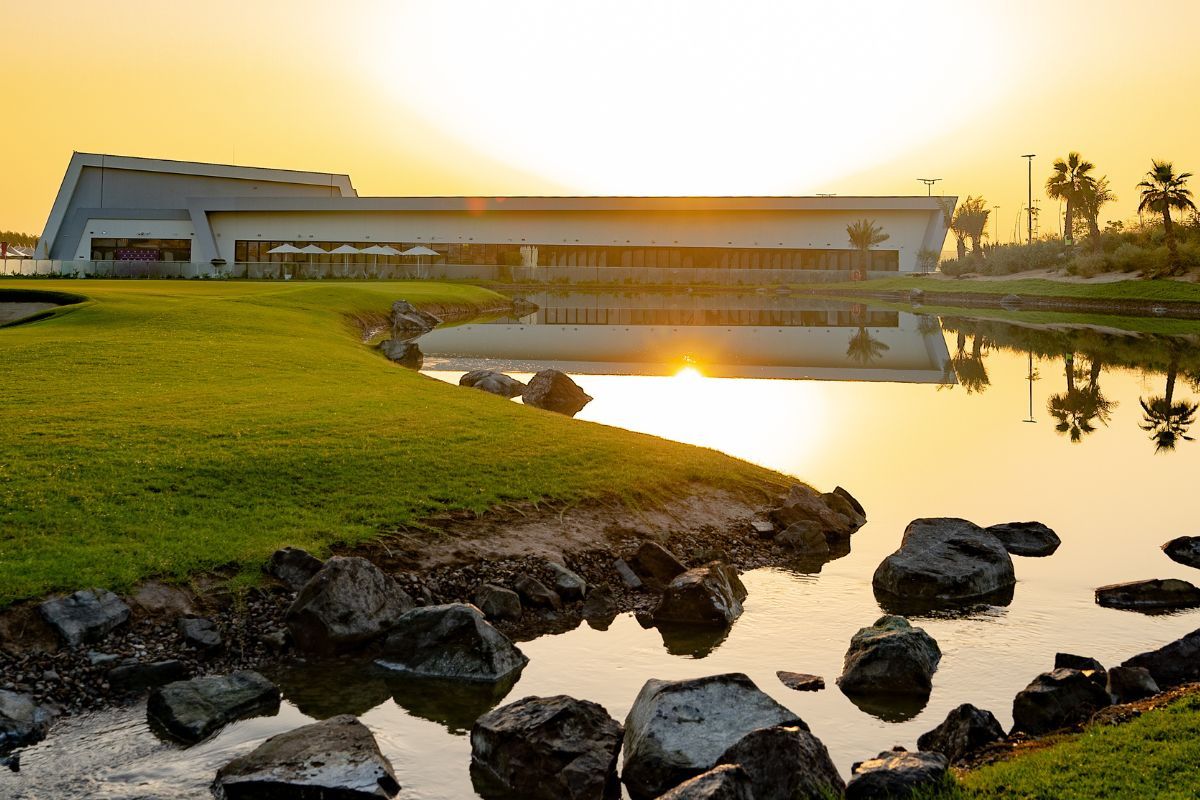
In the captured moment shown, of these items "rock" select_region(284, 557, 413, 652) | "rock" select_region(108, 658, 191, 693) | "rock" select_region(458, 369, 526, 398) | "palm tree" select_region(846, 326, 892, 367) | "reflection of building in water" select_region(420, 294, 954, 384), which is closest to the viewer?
"rock" select_region(108, 658, 191, 693)

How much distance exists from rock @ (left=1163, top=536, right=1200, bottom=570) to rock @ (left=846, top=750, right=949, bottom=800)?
26.8 ft

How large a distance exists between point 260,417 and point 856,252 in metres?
96.6

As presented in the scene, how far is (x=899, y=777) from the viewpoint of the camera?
22.5 feet

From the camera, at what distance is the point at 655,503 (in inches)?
578

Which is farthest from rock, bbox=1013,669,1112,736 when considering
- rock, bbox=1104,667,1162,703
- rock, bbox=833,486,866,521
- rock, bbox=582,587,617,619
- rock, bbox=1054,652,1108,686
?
rock, bbox=833,486,866,521

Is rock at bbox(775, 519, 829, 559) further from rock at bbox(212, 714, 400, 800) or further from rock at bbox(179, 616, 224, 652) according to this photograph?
rock at bbox(212, 714, 400, 800)

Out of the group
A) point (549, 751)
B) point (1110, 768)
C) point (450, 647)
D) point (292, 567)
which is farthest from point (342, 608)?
point (1110, 768)

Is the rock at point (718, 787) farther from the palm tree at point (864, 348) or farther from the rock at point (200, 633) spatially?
the palm tree at point (864, 348)

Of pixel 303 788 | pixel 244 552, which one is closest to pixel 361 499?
pixel 244 552

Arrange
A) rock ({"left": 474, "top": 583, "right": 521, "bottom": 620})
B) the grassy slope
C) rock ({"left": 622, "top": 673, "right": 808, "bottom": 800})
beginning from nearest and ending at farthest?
rock ({"left": 622, "top": 673, "right": 808, "bottom": 800}), the grassy slope, rock ({"left": 474, "top": 583, "right": 521, "bottom": 620})

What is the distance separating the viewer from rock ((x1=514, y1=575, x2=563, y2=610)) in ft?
38.5

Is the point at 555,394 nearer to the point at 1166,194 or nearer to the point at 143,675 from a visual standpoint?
the point at 143,675

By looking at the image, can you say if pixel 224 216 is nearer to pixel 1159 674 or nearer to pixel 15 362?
pixel 15 362

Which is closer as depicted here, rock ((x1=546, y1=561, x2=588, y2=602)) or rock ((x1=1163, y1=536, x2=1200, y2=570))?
rock ((x1=546, y1=561, x2=588, y2=602))
